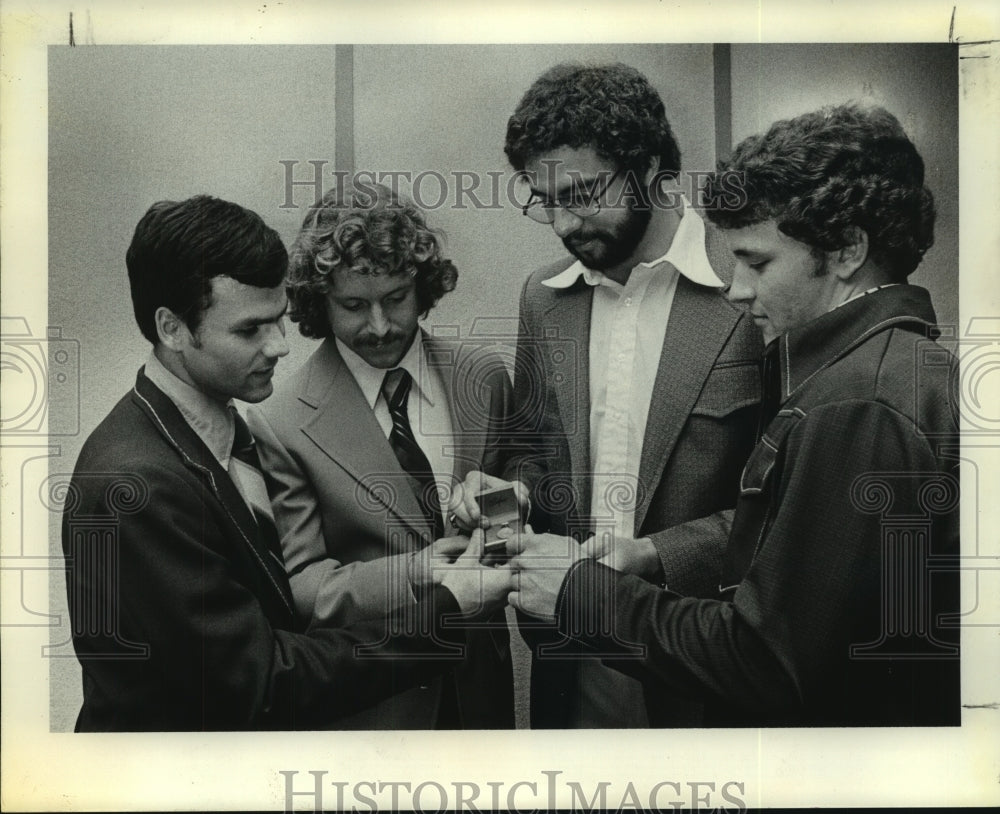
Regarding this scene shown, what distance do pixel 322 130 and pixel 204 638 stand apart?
1.67 meters

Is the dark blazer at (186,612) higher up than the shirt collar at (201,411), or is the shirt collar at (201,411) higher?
the shirt collar at (201,411)

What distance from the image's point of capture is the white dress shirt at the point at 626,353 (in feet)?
11.5

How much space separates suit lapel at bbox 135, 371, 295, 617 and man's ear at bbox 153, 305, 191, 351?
16 centimetres

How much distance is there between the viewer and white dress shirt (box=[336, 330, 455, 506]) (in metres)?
3.51

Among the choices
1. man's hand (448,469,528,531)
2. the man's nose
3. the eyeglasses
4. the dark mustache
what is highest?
the eyeglasses

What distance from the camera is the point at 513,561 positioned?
138 inches

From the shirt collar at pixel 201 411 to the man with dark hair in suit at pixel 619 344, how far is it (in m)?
0.77

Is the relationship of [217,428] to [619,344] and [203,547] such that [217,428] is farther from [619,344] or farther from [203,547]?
[619,344]

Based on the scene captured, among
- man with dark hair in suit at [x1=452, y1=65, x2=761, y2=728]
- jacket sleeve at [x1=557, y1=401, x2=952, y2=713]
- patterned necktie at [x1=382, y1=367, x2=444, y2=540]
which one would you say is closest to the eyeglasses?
man with dark hair in suit at [x1=452, y1=65, x2=761, y2=728]

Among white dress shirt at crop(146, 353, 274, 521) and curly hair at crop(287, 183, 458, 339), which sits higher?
curly hair at crop(287, 183, 458, 339)

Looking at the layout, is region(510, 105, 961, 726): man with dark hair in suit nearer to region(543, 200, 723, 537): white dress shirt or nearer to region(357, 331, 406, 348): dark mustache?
region(543, 200, 723, 537): white dress shirt

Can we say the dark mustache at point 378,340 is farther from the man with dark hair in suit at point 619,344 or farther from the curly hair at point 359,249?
the man with dark hair in suit at point 619,344

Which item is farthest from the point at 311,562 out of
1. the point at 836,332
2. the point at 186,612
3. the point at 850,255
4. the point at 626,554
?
the point at 850,255

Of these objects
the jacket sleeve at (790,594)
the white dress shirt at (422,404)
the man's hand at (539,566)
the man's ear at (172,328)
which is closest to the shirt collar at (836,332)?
the jacket sleeve at (790,594)
